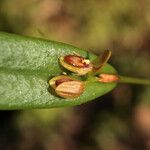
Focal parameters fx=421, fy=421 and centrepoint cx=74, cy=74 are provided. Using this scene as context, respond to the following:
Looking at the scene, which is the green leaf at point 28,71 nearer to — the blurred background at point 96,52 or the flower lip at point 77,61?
the flower lip at point 77,61

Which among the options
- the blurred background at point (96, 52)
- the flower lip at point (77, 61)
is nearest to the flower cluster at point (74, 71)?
the flower lip at point (77, 61)

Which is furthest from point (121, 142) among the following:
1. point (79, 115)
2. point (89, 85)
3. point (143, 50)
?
point (89, 85)

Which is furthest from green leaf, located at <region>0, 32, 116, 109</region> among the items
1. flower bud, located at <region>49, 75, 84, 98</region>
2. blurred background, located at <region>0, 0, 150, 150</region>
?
blurred background, located at <region>0, 0, 150, 150</region>

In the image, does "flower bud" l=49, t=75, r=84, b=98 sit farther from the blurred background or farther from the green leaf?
the blurred background

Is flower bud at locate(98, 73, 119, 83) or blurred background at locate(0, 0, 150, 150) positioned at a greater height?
flower bud at locate(98, 73, 119, 83)

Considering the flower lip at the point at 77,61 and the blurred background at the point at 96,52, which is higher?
the flower lip at the point at 77,61

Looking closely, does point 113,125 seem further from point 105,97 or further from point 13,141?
point 13,141

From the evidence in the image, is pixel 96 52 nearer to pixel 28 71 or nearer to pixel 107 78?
pixel 107 78

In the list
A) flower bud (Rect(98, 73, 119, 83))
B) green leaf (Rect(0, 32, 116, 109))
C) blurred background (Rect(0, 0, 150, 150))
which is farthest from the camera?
blurred background (Rect(0, 0, 150, 150))
